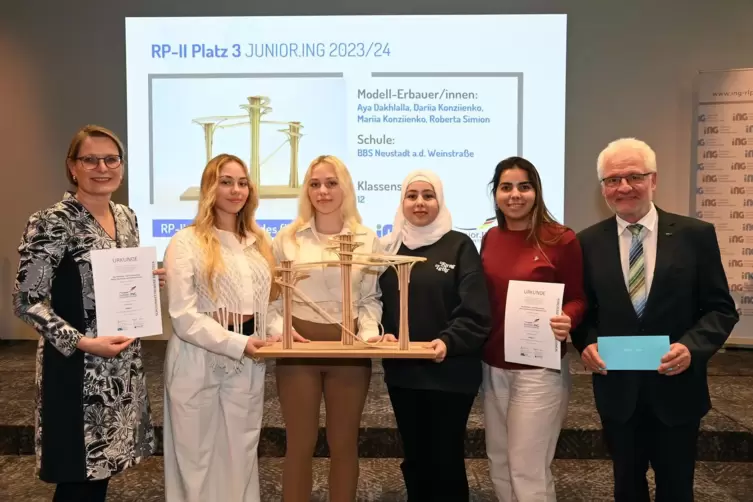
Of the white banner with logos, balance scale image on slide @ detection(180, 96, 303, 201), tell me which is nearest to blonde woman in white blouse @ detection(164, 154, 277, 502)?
balance scale image on slide @ detection(180, 96, 303, 201)

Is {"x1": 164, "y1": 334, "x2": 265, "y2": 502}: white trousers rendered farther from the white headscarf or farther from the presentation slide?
the presentation slide

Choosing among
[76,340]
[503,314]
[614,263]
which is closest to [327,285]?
[503,314]

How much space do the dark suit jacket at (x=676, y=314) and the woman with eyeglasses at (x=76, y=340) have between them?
5.16ft

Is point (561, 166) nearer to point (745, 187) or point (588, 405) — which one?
point (745, 187)

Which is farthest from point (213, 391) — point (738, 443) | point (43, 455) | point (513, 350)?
point (738, 443)

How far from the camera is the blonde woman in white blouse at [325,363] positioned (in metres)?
2.02

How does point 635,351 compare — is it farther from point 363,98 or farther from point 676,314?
point 363,98

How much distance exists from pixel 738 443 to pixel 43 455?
320 centimetres

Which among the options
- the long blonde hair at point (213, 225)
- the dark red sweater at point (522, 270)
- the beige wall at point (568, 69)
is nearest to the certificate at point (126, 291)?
the long blonde hair at point (213, 225)

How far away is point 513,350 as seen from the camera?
1944mm

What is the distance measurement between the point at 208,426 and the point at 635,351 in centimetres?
145

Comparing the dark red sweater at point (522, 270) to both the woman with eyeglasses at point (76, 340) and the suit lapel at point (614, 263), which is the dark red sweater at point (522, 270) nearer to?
the suit lapel at point (614, 263)

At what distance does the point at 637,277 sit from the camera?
5.93ft

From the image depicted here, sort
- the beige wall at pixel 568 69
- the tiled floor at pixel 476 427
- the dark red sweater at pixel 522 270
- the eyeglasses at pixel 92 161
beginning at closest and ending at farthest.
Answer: the eyeglasses at pixel 92 161 < the dark red sweater at pixel 522 270 < the tiled floor at pixel 476 427 < the beige wall at pixel 568 69
